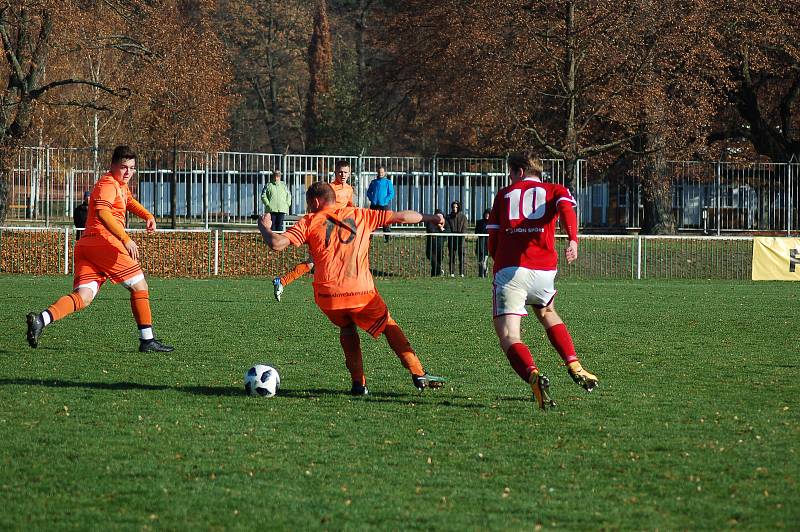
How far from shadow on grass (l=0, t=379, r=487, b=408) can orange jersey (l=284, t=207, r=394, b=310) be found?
0.80m

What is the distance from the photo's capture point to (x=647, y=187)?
3622 centimetres

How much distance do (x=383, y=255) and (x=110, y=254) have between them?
56.5 ft

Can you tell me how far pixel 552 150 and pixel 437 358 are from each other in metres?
22.5

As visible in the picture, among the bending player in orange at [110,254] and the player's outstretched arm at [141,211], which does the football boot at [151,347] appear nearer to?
the bending player in orange at [110,254]

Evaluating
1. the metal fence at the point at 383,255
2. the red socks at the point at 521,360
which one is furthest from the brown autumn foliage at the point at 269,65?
the red socks at the point at 521,360

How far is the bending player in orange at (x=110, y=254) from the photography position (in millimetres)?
11438

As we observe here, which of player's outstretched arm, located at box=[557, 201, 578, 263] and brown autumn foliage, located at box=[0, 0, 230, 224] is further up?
brown autumn foliage, located at box=[0, 0, 230, 224]

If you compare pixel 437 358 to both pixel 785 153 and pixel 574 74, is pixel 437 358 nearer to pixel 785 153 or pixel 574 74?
pixel 574 74

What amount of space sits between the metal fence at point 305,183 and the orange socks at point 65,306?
1796 centimetres

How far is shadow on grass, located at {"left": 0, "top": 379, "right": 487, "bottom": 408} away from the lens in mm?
8938

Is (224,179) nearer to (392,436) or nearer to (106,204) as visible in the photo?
(106,204)

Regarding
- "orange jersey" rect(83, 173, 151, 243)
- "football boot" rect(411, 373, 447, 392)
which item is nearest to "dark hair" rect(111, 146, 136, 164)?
"orange jersey" rect(83, 173, 151, 243)

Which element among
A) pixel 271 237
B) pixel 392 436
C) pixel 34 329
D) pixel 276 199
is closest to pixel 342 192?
pixel 34 329

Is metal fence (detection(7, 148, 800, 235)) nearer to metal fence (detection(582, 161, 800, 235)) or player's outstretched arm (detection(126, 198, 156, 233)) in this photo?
metal fence (detection(582, 161, 800, 235))
